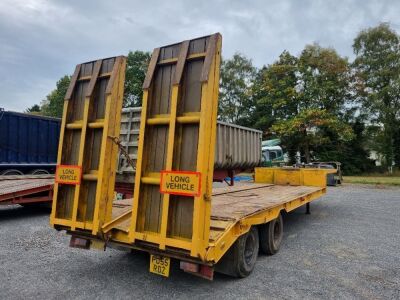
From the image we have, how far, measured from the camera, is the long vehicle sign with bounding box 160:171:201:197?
3333 millimetres

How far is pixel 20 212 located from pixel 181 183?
7672 millimetres

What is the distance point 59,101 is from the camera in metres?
46.2

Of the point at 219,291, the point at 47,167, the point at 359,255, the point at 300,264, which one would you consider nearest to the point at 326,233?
the point at 359,255

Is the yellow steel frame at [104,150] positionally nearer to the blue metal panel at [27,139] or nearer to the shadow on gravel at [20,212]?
the shadow on gravel at [20,212]

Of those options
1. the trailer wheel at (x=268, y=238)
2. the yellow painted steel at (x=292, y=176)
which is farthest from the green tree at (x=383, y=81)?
the trailer wheel at (x=268, y=238)

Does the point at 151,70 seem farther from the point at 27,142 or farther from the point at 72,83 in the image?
the point at 27,142

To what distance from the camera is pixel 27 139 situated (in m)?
12.6

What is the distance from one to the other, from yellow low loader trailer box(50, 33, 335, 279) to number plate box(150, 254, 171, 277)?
0.04 feet

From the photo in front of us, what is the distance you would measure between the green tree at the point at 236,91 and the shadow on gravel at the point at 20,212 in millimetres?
27147

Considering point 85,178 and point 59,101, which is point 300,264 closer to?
point 85,178

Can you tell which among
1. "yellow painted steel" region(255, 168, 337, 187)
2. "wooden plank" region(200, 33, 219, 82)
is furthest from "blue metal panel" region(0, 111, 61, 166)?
"wooden plank" region(200, 33, 219, 82)

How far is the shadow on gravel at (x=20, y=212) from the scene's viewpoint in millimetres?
8562

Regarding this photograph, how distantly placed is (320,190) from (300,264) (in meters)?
4.24

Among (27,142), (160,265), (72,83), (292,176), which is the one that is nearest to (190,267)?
(160,265)
